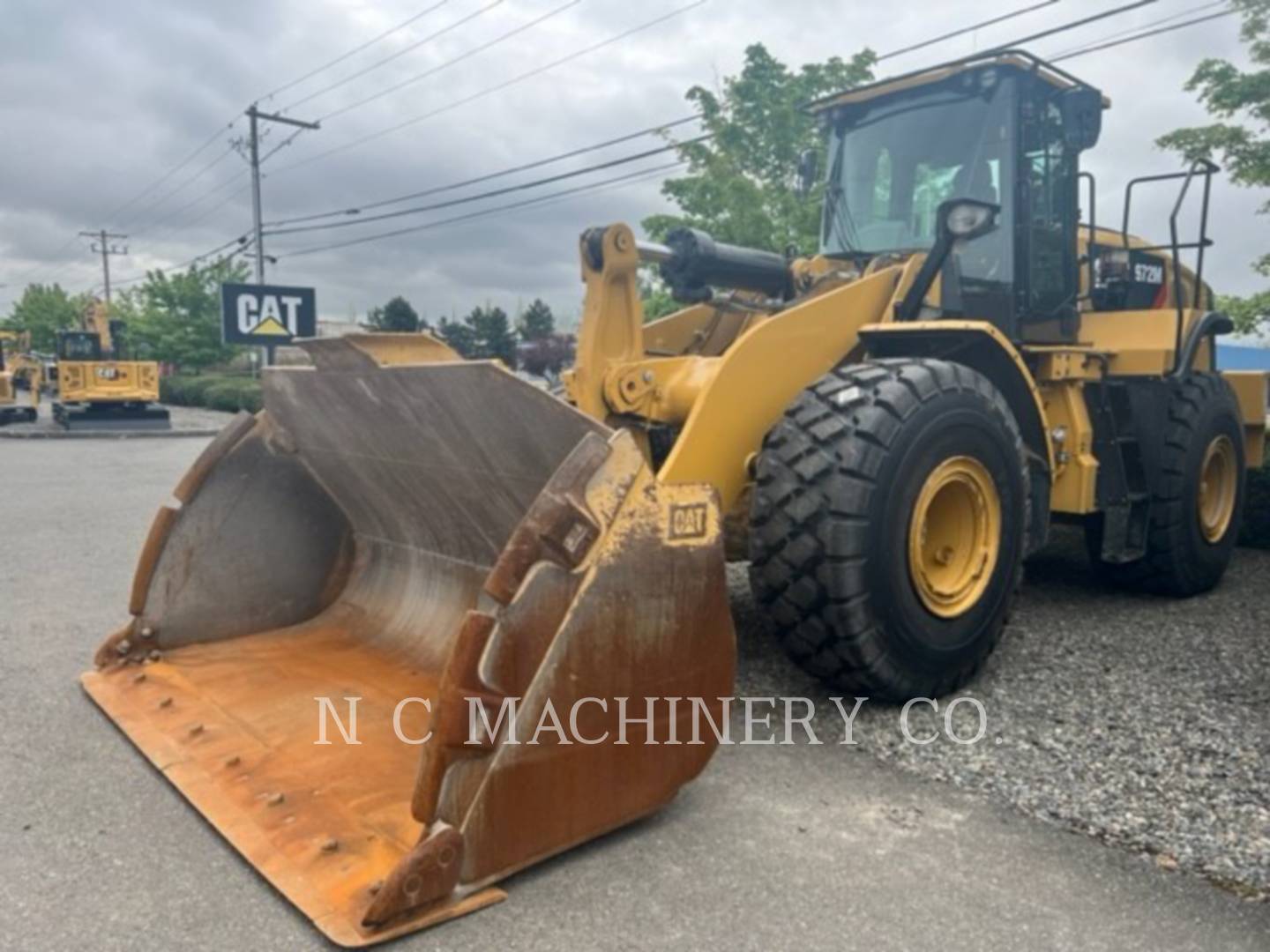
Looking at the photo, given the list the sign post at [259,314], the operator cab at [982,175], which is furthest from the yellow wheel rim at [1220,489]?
the sign post at [259,314]

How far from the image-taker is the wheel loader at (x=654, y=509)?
2592 millimetres

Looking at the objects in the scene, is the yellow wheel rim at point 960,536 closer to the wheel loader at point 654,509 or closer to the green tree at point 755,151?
the wheel loader at point 654,509

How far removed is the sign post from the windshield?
9219mm

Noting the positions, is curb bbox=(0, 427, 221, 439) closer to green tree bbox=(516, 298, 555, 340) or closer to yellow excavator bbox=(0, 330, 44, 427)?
yellow excavator bbox=(0, 330, 44, 427)

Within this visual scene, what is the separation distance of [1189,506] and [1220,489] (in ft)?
3.02

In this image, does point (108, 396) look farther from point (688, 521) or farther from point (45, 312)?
point (45, 312)

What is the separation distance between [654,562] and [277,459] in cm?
242

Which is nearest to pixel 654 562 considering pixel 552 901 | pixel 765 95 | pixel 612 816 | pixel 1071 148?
pixel 612 816

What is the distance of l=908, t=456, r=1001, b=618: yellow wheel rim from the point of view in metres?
3.89

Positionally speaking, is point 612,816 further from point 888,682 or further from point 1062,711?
point 1062,711

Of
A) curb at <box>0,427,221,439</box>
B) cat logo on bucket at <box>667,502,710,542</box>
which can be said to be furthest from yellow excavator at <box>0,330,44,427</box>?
cat logo on bucket at <box>667,502,710,542</box>

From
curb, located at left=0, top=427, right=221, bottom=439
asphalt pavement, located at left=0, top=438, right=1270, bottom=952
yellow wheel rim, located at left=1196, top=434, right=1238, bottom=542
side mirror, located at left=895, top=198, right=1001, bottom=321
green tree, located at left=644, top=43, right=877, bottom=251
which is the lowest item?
asphalt pavement, located at left=0, top=438, right=1270, bottom=952

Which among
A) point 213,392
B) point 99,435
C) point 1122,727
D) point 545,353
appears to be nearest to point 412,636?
point 1122,727

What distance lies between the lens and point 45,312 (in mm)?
63312
